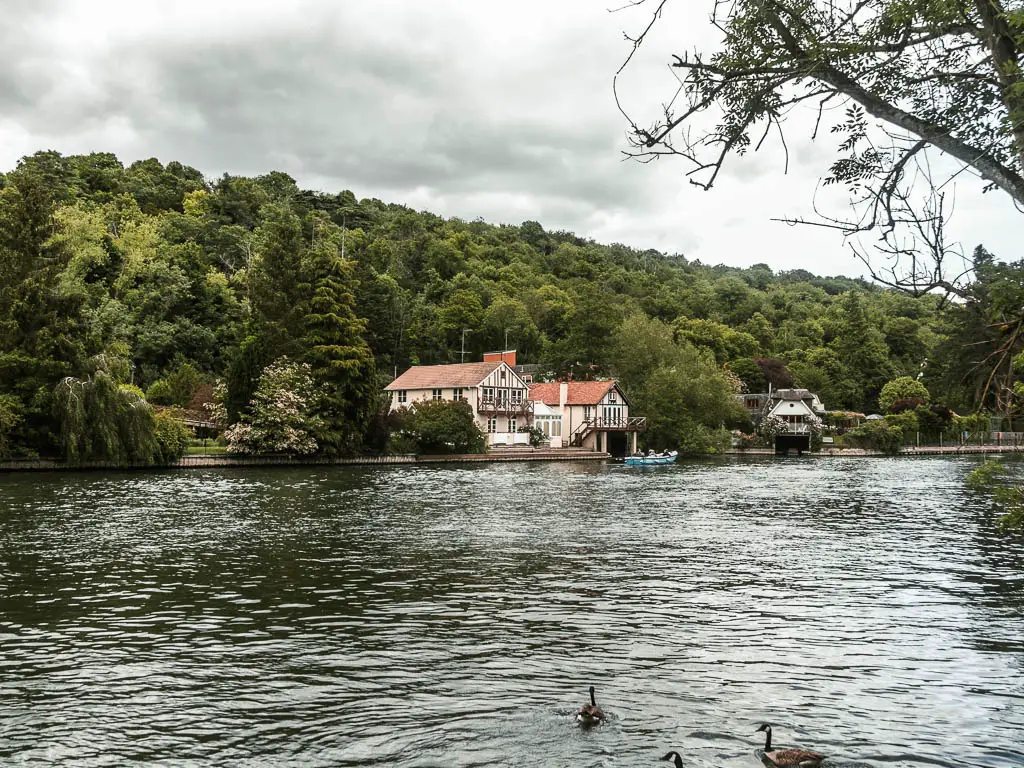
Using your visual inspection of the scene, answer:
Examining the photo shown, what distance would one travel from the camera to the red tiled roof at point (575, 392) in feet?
278

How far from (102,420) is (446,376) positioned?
4048 cm

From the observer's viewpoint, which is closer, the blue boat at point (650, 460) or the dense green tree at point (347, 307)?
the dense green tree at point (347, 307)

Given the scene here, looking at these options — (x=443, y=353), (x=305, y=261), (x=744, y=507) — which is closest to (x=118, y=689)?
(x=744, y=507)

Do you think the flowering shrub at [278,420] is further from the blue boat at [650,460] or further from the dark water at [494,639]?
the blue boat at [650,460]

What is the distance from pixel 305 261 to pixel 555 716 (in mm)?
62948

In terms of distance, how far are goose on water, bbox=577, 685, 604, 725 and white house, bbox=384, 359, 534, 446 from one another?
6672 centimetres

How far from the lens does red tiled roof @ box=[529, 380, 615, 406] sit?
84.8 meters

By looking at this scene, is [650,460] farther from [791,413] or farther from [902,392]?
[902,392]

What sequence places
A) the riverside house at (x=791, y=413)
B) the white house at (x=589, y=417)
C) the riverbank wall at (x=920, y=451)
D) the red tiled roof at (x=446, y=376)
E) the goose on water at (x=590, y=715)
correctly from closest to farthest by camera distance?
the goose on water at (x=590, y=715), the red tiled roof at (x=446, y=376), the white house at (x=589, y=417), the riverbank wall at (x=920, y=451), the riverside house at (x=791, y=413)

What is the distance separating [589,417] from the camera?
8544 cm

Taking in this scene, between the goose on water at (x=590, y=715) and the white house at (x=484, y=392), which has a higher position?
the white house at (x=484, y=392)

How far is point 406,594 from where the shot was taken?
17609 mm

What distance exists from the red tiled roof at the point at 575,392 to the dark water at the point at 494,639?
54066 millimetres

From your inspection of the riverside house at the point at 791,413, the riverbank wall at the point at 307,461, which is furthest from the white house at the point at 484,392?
the riverside house at the point at 791,413
